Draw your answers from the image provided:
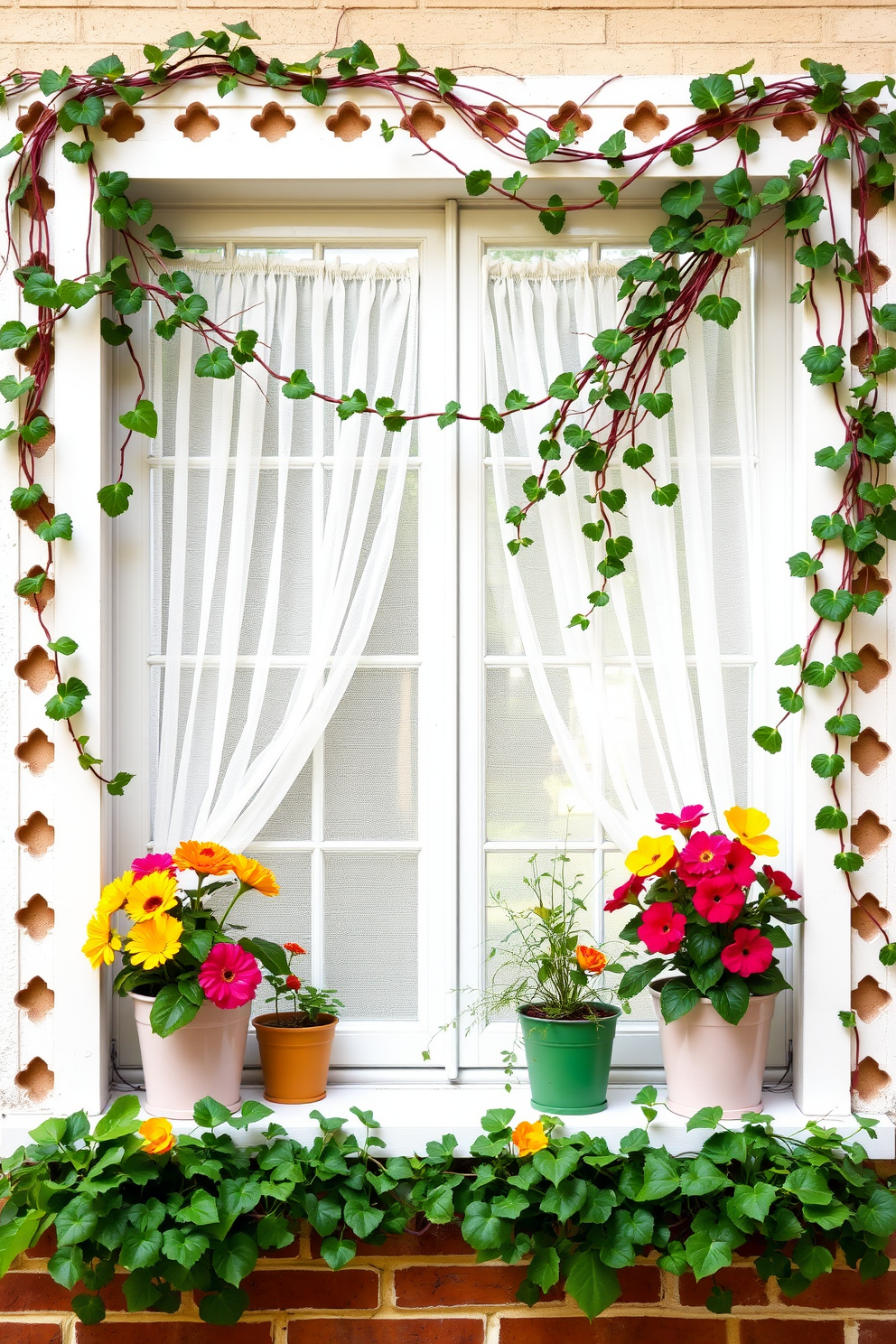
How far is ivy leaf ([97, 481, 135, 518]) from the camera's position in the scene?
2.02 metres

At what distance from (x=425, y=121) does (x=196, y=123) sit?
421 mm

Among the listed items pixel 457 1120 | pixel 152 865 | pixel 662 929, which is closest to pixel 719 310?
pixel 662 929

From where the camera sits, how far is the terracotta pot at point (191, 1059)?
195 cm

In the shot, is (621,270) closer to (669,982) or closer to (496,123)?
(496,123)

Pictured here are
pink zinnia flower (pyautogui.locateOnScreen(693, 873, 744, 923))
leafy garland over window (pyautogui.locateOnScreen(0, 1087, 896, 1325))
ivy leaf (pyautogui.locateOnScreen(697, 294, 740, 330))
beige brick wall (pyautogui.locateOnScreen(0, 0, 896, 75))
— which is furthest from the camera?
beige brick wall (pyautogui.locateOnScreen(0, 0, 896, 75))

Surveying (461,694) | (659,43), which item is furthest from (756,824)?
(659,43)

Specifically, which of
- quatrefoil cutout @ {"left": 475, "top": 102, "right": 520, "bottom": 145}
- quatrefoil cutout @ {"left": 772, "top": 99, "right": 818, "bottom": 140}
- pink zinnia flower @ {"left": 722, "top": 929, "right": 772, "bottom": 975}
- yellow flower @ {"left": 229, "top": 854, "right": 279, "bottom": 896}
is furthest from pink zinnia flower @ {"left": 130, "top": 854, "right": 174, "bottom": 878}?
quatrefoil cutout @ {"left": 772, "top": 99, "right": 818, "bottom": 140}

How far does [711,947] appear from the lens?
1931 millimetres

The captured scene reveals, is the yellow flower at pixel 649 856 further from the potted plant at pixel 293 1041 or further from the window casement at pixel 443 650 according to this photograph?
the potted plant at pixel 293 1041

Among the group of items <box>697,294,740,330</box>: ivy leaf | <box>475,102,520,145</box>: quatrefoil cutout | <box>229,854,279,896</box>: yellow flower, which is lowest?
<box>229,854,279,896</box>: yellow flower

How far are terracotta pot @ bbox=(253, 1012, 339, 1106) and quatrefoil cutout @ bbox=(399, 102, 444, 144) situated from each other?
1645mm

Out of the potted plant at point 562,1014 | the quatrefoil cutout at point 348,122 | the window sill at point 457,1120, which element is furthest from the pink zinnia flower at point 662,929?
the quatrefoil cutout at point 348,122

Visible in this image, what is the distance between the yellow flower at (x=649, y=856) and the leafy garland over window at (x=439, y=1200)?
0.41 metres

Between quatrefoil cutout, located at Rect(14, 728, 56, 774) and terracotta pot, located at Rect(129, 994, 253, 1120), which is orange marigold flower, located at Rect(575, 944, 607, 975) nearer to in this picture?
terracotta pot, located at Rect(129, 994, 253, 1120)
